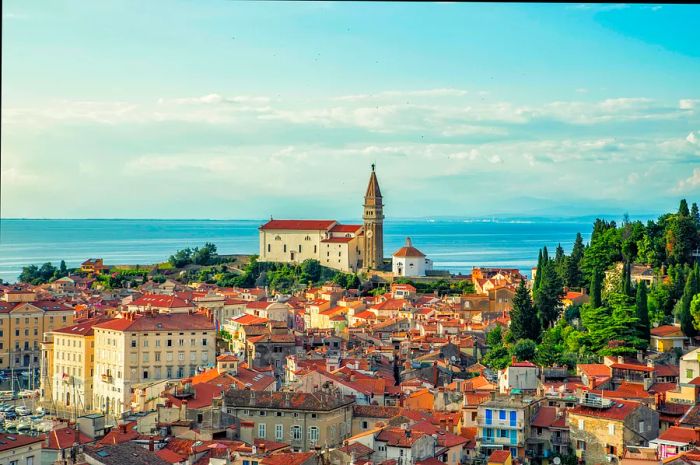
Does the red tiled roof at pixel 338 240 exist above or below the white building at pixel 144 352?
above

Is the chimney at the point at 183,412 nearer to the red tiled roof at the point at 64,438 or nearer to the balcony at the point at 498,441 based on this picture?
the red tiled roof at the point at 64,438

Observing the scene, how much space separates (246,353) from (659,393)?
10.6 m

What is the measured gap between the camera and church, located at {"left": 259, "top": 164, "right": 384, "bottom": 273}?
5225 centimetres

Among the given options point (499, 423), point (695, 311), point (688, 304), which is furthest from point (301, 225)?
point (499, 423)

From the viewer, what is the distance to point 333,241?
52781 mm

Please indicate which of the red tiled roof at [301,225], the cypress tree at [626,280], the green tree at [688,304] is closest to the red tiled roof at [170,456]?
the green tree at [688,304]

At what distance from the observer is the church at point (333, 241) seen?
52.2 meters

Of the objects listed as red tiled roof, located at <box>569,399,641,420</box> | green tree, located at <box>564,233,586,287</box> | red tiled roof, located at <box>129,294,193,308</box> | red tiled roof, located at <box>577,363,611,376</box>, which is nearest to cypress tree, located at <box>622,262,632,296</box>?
green tree, located at <box>564,233,586,287</box>

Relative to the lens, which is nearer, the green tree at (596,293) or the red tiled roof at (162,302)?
the green tree at (596,293)

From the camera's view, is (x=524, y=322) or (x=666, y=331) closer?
A: (x=666, y=331)

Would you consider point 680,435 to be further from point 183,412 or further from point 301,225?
point 301,225

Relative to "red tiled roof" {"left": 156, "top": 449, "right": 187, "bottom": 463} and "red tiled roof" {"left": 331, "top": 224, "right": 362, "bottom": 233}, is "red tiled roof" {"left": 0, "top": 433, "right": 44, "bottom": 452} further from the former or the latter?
"red tiled roof" {"left": 331, "top": 224, "right": 362, "bottom": 233}

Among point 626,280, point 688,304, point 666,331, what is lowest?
point 666,331

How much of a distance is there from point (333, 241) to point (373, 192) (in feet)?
12.3
